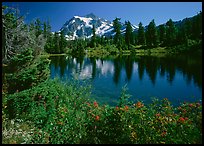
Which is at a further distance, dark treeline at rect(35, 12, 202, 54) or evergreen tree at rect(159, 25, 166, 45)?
evergreen tree at rect(159, 25, 166, 45)

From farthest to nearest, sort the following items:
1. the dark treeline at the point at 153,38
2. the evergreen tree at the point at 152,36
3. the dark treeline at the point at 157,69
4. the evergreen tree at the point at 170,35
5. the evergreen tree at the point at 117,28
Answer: the evergreen tree at the point at 117,28 → the evergreen tree at the point at 152,36 → the evergreen tree at the point at 170,35 → the dark treeline at the point at 153,38 → the dark treeline at the point at 157,69

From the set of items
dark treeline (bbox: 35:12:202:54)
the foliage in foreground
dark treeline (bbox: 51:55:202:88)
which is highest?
dark treeline (bbox: 35:12:202:54)

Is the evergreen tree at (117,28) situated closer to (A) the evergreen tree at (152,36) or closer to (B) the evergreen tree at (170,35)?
(A) the evergreen tree at (152,36)

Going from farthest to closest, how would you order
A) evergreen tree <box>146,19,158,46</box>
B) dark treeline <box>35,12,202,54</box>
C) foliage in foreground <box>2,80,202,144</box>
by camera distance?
evergreen tree <box>146,19,158,46</box> → dark treeline <box>35,12,202,54</box> → foliage in foreground <box>2,80,202,144</box>

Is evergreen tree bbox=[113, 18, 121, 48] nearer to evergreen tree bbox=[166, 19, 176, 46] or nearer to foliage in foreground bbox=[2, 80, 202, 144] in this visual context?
evergreen tree bbox=[166, 19, 176, 46]

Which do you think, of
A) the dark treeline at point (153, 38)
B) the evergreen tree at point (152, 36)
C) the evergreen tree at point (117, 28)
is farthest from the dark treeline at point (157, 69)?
the evergreen tree at point (117, 28)

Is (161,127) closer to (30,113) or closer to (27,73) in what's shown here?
(30,113)

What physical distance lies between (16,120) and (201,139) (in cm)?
621

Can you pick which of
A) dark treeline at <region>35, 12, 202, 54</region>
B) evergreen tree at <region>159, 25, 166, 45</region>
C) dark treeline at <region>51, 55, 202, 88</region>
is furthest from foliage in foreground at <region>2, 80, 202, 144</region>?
evergreen tree at <region>159, 25, 166, 45</region>

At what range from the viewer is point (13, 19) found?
18891 millimetres

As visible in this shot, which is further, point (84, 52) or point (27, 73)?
point (84, 52)

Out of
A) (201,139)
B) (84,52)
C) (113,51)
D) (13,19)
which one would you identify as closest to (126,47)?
(113,51)

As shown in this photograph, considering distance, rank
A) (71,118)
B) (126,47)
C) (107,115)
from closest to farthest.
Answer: (107,115) → (71,118) → (126,47)

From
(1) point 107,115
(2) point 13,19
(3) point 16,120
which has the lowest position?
(3) point 16,120
